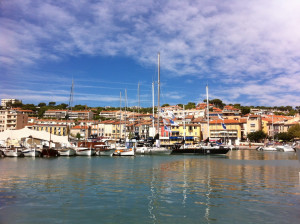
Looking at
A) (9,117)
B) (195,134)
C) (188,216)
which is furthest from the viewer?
(9,117)

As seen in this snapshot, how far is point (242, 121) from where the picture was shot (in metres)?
125

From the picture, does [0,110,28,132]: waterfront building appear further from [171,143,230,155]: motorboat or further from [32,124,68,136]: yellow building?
[171,143,230,155]: motorboat

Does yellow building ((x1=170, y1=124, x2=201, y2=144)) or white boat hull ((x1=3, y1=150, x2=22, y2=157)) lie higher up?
yellow building ((x1=170, y1=124, x2=201, y2=144))

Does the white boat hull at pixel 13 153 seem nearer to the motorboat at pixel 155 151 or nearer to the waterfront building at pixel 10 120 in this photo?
the motorboat at pixel 155 151

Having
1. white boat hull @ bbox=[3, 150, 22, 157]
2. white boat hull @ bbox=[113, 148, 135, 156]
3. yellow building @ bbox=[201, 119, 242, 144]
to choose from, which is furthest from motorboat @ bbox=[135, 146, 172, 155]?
yellow building @ bbox=[201, 119, 242, 144]

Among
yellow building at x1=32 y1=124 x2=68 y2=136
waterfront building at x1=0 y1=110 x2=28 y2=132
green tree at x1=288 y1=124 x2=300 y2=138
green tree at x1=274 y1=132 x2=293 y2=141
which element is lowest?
green tree at x1=274 y1=132 x2=293 y2=141

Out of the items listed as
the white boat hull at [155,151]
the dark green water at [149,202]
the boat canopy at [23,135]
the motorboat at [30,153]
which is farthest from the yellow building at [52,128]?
the dark green water at [149,202]

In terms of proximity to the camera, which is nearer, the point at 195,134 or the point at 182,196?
the point at 182,196

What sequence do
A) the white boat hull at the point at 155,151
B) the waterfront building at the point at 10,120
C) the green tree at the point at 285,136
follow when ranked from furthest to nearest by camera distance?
the waterfront building at the point at 10,120 → the green tree at the point at 285,136 → the white boat hull at the point at 155,151

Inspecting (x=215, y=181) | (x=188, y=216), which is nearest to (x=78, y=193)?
(x=188, y=216)

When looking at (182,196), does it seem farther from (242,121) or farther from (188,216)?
(242,121)

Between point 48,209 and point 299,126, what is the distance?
374 feet

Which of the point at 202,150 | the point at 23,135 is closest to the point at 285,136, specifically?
the point at 202,150

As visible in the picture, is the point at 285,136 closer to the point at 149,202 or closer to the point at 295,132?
the point at 295,132
